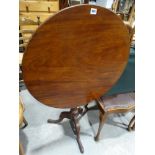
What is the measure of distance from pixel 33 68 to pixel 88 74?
0.37 m

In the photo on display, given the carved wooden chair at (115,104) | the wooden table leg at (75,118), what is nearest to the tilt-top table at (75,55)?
the carved wooden chair at (115,104)

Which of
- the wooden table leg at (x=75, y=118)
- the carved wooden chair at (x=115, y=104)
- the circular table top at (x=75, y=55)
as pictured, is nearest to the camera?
the circular table top at (x=75, y=55)

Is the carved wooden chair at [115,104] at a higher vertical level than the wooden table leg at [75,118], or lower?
higher

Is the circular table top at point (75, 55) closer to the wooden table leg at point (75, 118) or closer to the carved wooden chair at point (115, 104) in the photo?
the carved wooden chair at point (115, 104)

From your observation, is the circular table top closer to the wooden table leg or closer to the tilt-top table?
the tilt-top table

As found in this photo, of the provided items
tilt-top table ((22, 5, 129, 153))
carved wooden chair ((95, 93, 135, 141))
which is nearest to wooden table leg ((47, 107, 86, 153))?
carved wooden chair ((95, 93, 135, 141))

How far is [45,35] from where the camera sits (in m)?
0.95

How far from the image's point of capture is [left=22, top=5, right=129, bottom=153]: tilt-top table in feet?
3.15

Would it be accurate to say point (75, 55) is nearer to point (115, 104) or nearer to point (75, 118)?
point (115, 104)

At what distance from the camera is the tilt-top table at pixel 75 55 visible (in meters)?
0.96

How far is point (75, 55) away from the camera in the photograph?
42.7 inches

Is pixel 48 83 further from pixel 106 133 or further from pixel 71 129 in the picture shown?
pixel 106 133
